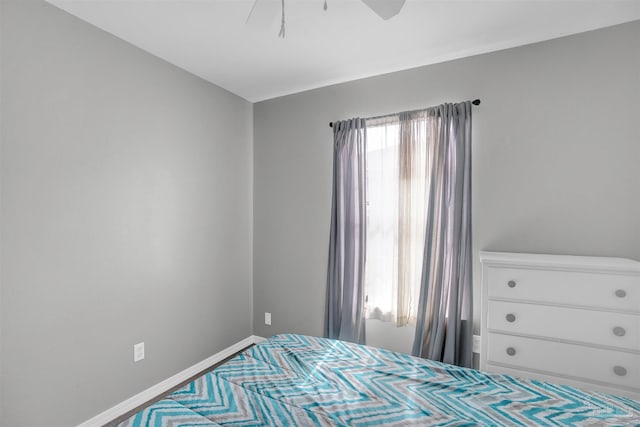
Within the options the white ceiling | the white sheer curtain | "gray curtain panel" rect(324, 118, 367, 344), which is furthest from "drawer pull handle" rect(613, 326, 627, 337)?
the white ceiling

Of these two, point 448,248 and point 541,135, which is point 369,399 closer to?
point 448,248

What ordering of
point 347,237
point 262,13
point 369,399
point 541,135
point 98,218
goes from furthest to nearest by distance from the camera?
point 347,237 → point 541,135 → point 98,218 → point 262,13 → point 369,399

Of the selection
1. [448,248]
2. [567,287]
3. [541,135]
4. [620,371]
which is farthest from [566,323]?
[541,135]

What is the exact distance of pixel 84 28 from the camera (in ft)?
6.77

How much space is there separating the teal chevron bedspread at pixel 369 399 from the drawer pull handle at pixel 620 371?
2.00 ft

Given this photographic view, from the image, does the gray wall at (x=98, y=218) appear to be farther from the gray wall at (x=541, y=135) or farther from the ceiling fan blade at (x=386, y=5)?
the ceiling fan blade at (x=386, y=5)

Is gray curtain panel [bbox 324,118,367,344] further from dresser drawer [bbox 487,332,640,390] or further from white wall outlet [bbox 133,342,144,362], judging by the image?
white wall outlet [bbox 133,342,144,362]

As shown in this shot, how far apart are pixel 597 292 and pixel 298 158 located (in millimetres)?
2456

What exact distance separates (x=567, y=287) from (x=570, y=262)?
0.47 ft

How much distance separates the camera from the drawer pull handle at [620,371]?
1.75m

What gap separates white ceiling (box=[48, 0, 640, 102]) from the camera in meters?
1.94

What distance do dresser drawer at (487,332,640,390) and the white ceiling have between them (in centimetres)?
200

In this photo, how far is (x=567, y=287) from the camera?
186 centimetres

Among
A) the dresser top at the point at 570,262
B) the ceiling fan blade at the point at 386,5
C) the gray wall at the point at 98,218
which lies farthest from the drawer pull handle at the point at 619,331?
the gray wall at the point at 98,218
